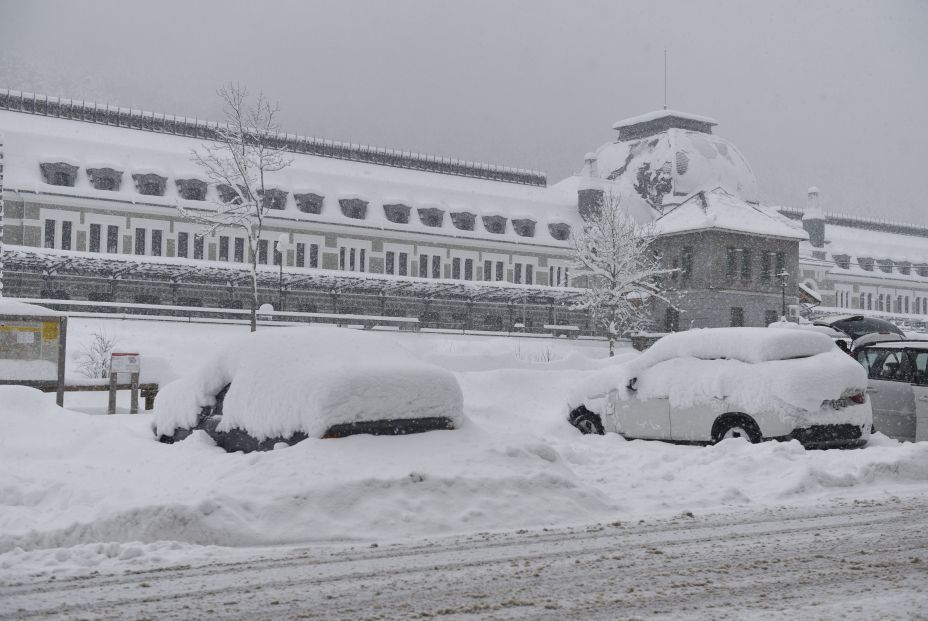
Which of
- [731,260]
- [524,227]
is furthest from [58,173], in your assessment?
[731,260]

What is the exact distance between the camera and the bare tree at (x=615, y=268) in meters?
48.8

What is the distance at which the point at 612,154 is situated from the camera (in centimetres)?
6975

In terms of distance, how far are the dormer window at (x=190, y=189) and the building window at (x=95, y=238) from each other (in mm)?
4316

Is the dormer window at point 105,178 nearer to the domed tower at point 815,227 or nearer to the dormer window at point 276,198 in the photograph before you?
the dormer window at point 276,198

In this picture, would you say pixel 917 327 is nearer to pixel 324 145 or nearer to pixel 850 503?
pixel 324 145

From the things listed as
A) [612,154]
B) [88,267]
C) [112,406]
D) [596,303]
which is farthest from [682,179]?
[112,406]

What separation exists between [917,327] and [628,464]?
219ft

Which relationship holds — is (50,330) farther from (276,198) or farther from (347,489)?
(276,198)

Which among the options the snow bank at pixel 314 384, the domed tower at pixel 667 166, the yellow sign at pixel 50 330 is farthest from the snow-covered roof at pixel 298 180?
the snow bank at pixel 314 384

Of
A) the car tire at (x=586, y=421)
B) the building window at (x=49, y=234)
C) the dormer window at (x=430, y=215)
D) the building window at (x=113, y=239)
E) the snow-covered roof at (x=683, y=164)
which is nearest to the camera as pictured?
the car tire at (x=586, y=421)

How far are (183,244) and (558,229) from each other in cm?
2316

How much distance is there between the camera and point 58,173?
142 feet


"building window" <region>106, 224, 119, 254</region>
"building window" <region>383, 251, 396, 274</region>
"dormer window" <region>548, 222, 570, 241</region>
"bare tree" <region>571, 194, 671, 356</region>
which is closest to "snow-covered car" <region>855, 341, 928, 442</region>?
"bare tree" <region>571, 194, 671, 356</region>

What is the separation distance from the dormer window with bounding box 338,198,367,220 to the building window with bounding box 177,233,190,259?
8.72 m
